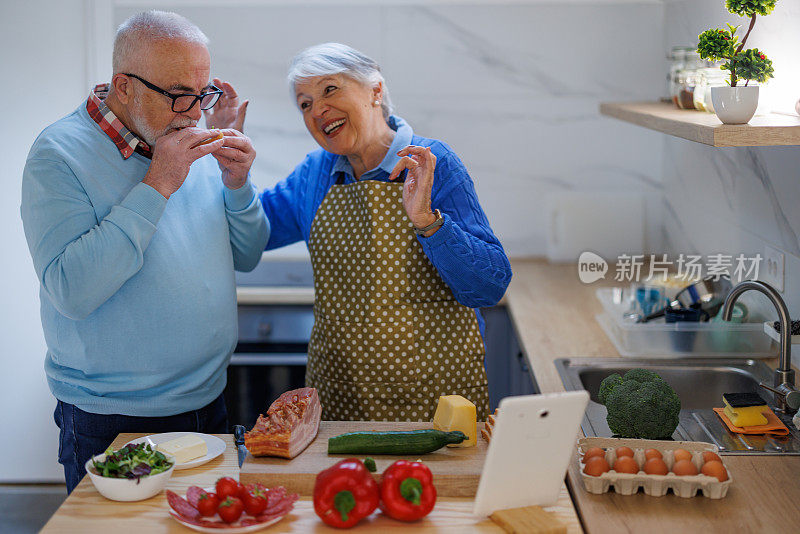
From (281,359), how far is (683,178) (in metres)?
1.57

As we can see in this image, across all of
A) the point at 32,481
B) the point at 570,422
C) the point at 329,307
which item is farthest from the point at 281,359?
the point at 570,422

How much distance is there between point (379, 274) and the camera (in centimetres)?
199

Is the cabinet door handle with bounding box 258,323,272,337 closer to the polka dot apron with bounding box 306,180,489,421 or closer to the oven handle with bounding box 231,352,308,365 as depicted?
the oven handle with bounding box 231,352,308,365

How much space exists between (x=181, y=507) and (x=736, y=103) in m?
1.31

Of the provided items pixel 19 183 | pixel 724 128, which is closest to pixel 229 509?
pixel 724 128

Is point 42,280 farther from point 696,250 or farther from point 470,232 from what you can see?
point 696,250

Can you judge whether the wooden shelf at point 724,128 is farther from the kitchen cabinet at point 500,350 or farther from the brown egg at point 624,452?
the kitchen cabinet at point 500,350

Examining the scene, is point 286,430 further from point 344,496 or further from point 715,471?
point 715,471

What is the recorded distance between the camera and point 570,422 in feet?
4.42

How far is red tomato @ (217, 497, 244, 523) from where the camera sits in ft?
4.34

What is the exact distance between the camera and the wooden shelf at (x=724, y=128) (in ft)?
5.49

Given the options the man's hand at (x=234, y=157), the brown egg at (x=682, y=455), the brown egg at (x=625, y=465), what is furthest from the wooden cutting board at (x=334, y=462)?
the man's hand at (x=234, y=157)

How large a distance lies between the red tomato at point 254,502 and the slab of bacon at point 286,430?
146 mm

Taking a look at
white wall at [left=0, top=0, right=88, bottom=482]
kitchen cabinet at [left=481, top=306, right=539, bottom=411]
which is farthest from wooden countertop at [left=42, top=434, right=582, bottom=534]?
white wall at [left=0, top=0, right=88, bottom=482]
